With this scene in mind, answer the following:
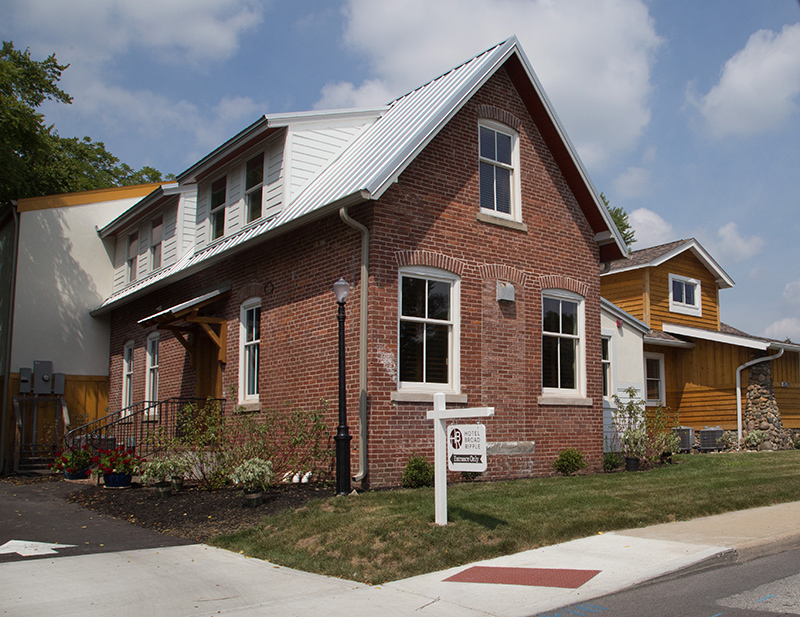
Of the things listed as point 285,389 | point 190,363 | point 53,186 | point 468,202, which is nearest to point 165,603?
point 285,389

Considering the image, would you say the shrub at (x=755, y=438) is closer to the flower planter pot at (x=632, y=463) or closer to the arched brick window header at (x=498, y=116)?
the flower planter pot at (x=632, y=463)

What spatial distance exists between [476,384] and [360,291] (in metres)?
2.63

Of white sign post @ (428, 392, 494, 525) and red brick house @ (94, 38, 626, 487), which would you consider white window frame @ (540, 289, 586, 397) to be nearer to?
red brick house @ (94, 38, 626, 487)

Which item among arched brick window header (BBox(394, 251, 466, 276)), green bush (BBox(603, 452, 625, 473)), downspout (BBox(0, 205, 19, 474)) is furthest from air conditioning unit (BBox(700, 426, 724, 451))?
downspout (BBox(0, 205, 19, 474))

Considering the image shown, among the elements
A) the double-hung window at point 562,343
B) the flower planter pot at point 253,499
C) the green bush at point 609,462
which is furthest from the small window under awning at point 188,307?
the green bush at point 609,462

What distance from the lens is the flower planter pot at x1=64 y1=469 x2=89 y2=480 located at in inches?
618

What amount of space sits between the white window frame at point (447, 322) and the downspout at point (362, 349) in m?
0.65

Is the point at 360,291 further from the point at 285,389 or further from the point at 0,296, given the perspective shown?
the point at 0,296

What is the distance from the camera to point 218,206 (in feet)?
55.0

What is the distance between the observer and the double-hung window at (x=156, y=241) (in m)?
20.0

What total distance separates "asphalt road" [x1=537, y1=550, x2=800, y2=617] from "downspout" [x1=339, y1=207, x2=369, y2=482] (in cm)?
537

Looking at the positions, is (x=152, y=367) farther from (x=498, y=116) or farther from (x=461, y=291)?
(x=498, y=116)

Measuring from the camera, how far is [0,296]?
21766 millimetres

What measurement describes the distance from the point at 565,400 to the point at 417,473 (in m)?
3.85
